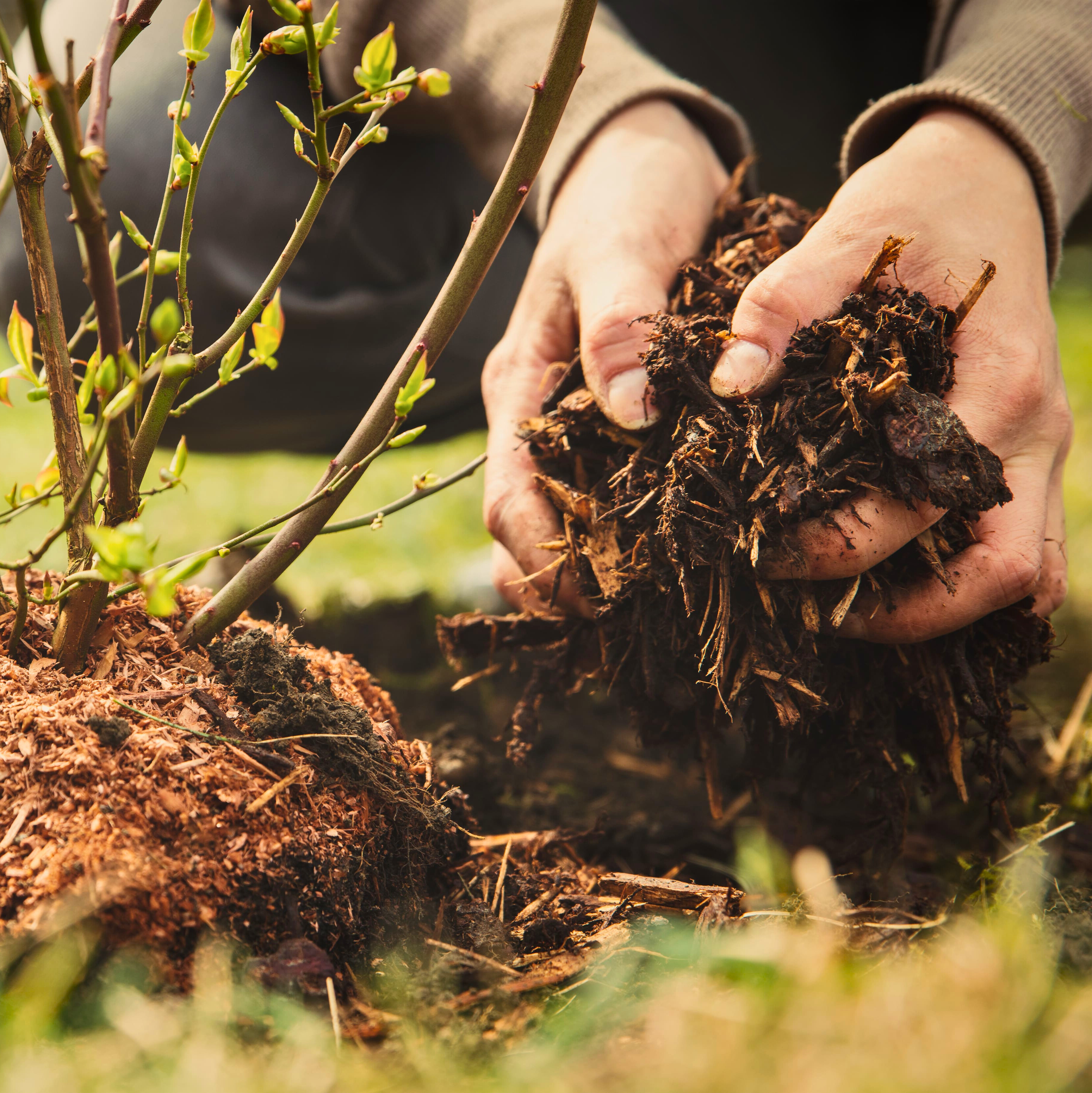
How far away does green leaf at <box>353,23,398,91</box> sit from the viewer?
2.46 ft

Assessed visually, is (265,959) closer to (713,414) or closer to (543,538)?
(543,538)

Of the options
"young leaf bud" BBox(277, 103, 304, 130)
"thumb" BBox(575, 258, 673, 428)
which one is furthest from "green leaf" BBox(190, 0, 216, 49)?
"thumb" BBox(575, 258, 673, 428)

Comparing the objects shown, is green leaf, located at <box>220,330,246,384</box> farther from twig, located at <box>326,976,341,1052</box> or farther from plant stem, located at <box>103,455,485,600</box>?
twig, located at <box>326,976,341,1052</box>

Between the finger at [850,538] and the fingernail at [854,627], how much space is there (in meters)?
0.09

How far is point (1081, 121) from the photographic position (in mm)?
1568

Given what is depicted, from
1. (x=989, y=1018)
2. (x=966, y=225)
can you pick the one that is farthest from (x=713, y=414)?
(x=989, y=1018)

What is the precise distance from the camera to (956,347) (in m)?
1.23

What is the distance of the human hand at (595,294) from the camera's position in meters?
1.23

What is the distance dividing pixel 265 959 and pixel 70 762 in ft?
0.95

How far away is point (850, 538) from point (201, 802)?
2.77ft

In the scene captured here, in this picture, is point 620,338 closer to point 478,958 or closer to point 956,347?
point 956,347

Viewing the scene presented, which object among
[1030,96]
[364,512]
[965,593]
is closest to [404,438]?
[965,593]

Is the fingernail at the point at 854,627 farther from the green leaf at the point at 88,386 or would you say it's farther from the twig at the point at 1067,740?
the green leaf at the point at 88,386

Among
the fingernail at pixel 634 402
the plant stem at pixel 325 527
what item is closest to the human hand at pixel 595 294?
the fingernail at pixel 634 402
